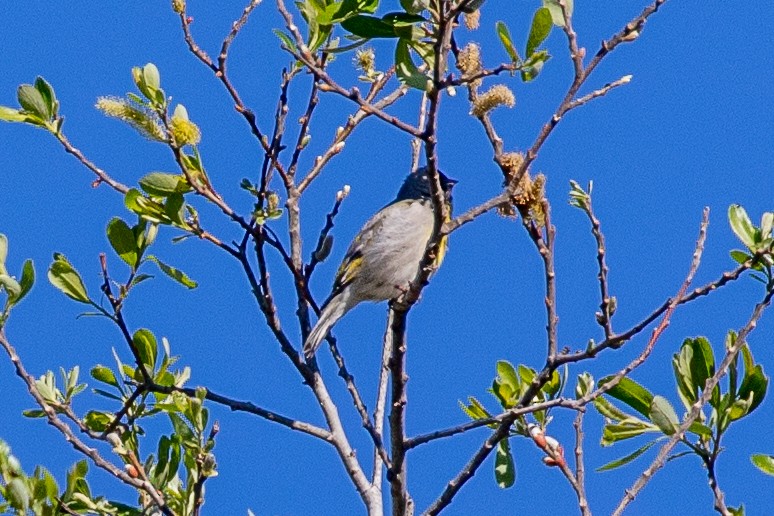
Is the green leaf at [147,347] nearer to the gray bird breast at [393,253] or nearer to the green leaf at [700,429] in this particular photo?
the green leaf at [700,429]

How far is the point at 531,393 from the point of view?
133 inches

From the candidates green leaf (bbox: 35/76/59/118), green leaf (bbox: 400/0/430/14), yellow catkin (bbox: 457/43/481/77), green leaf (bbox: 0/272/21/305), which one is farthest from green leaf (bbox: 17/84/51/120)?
yellow catkin (bbox: 457/43/481/77)

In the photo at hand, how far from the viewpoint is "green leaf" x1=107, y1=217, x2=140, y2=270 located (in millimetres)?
3756

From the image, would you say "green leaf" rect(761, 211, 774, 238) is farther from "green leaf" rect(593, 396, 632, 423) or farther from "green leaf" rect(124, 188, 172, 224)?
"green leaf" rect(124, 188, 172, 224)

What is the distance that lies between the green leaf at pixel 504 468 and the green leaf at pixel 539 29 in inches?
55.3

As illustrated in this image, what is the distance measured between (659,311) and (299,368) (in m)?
1.56

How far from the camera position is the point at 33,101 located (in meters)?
3.68

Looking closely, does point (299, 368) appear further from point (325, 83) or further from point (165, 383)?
point (325, 83)

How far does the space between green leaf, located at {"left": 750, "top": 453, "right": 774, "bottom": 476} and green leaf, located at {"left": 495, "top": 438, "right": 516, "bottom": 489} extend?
0.99 metres

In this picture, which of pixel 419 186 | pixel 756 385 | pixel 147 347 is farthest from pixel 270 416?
pixel 419 186

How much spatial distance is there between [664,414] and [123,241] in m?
1.77

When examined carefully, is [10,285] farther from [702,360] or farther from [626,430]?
[702,360]

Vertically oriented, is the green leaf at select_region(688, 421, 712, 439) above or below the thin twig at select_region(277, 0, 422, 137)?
below

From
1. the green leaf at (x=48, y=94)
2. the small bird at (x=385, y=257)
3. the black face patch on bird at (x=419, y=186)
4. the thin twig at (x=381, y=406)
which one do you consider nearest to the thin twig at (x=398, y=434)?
the thin twig at (x=381, y=406)
